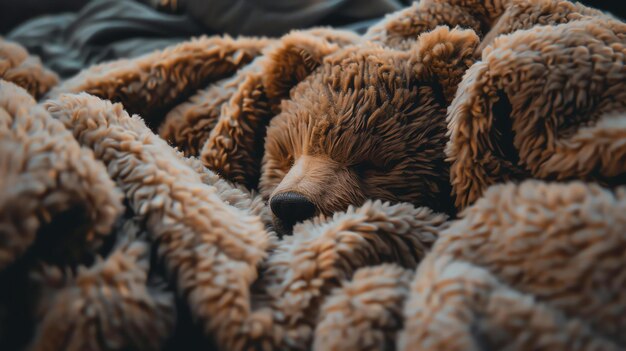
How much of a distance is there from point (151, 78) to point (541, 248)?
613mm

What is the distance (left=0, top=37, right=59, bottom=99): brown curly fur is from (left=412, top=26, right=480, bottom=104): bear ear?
61 cm

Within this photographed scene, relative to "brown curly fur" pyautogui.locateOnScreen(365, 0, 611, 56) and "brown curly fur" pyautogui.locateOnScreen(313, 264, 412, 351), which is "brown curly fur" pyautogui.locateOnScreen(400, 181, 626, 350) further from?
"brown curly fur" pyautogui.locateOnScreen(365, 0, 611, 56)

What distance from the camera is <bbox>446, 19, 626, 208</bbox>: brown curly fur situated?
1.39 ft

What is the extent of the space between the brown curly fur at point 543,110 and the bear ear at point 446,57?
2.6 inches

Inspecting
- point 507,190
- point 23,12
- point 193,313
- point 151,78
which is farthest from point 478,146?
point 23,12

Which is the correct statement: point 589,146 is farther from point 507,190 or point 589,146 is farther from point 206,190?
point 206,190

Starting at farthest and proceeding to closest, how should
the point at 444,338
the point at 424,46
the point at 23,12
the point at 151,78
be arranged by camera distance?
the point at 23,12
the point at 151,78
the point at 424,46
the point at 444,338

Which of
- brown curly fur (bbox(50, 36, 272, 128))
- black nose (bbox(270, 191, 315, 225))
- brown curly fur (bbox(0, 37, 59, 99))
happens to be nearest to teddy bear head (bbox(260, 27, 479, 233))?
black nose (bbox(270, 191, 315, 225))

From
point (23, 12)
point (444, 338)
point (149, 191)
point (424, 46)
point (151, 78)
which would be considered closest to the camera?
point (444, 338)

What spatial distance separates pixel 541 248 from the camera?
375 mm

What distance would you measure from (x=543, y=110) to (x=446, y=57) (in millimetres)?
153

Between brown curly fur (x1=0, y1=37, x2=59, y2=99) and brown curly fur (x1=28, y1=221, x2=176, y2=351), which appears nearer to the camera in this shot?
brown curly fur (x1=28, y1=221, x2=176, y2=351)

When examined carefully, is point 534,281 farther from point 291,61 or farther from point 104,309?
point 291,61

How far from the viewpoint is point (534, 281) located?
37 cm
